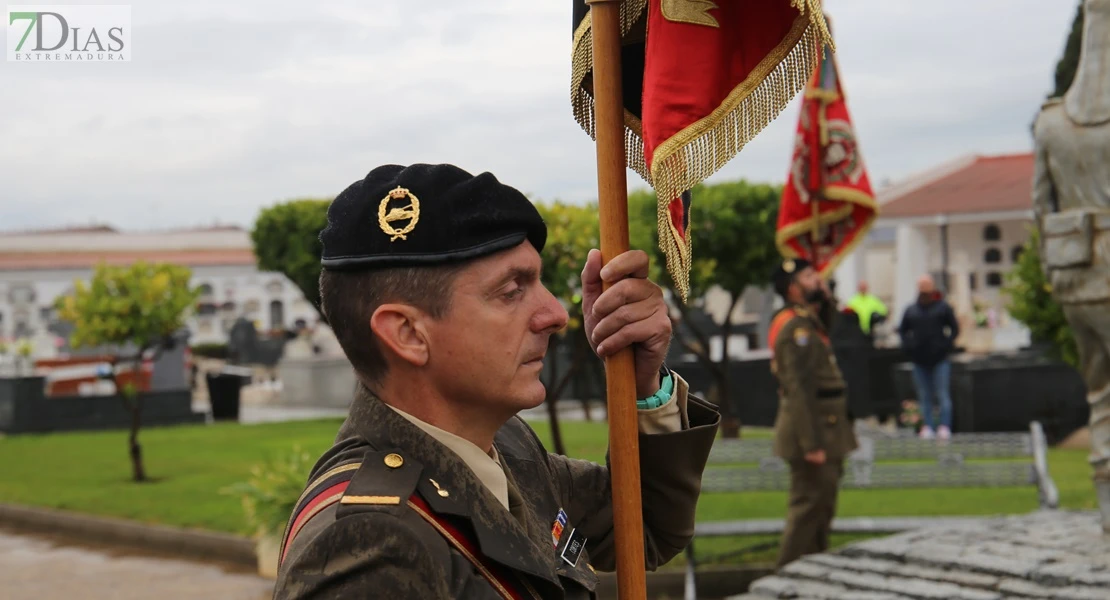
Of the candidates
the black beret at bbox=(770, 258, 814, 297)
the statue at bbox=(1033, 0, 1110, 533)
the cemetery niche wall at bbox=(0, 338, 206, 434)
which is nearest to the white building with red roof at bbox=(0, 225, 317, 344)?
the cemetery niche wall at bbox=(0, 338, 206, 434)

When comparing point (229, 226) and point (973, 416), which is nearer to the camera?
point (973, 416)

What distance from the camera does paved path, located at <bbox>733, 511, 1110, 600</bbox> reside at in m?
5.84

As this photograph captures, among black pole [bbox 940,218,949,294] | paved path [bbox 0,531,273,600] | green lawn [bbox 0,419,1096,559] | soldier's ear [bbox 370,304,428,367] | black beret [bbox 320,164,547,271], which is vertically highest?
black pole [bbox 940,218,949,294]

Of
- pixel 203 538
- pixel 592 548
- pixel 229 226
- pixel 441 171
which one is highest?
pixel 229 226

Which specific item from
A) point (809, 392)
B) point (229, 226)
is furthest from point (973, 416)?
point (229, 226)

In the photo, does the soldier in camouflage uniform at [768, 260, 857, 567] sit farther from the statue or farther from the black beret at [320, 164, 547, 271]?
the black beret at [320, 164, 547, 271]

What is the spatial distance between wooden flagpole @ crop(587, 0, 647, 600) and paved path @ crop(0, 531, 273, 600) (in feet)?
21.0

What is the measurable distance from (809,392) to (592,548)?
5.32 metres

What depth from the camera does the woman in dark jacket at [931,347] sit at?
13742mm

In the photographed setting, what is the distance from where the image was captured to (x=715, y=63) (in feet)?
8.52

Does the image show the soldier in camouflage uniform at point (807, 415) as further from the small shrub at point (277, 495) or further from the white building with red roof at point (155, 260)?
the white building with red roof at point (155, 260)

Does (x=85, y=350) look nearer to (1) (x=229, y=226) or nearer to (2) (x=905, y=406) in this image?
(2) (x=905, y=406)

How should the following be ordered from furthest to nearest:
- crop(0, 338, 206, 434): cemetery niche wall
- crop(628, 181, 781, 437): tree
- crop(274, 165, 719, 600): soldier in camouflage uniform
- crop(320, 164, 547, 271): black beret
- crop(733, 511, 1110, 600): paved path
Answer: crop(0, 338, 206, 434): cemetery niche wall
crop(628, 181, 781, 437): tree
crop(733, 511, 1110, 600): paved path
crop(320, 164, 547, 271): black beret
crop(274, 165, 719, 600): soldier in camouflage uniform

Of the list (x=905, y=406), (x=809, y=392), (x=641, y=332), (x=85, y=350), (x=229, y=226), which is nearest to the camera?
(x=641, y=332)
